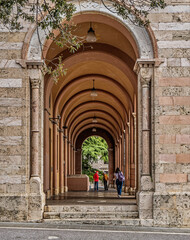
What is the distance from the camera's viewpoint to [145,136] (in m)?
11.9

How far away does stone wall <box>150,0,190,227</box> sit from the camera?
11.3 m

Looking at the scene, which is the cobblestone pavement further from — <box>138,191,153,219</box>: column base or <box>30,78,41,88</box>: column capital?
<box>30,78,41,88</box>: column capital

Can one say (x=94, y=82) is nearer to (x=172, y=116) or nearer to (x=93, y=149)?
(x=172, y=116)

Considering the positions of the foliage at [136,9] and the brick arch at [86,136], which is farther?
the brick arch at [86,136]

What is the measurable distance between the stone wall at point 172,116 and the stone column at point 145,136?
0.72 ft

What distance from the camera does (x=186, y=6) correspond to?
11.9 meters

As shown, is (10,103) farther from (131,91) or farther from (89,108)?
(89,108)

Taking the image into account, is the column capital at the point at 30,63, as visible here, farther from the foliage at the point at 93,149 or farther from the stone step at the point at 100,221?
the foliage at the point at 93,149

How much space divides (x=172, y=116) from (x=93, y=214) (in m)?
3.24

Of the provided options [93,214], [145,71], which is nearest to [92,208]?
[93,214]

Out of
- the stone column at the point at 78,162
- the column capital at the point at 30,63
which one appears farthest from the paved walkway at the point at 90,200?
the stone column at the point at 78,162

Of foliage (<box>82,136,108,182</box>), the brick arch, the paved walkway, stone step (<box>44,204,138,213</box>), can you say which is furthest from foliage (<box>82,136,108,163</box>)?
stone step (<box>44,204,138,213</box>)

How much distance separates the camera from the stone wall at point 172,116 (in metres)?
11.3

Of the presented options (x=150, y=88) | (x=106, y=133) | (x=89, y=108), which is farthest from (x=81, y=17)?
(x=106, y=133)
